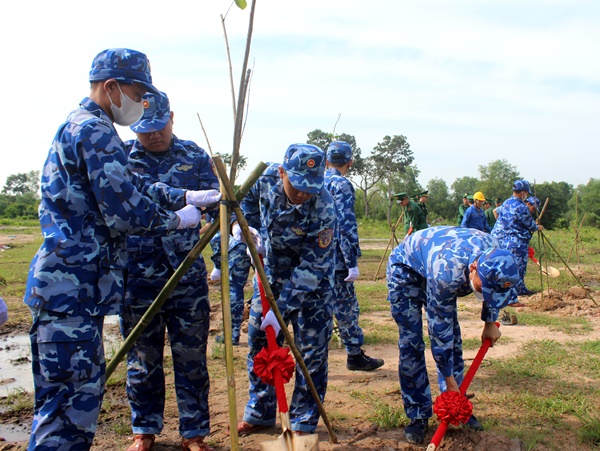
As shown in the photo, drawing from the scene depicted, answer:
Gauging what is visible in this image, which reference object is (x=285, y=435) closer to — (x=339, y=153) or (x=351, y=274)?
(x=351, y=274)

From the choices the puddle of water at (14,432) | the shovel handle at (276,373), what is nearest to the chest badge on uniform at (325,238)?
the shovel handle at (276,373)

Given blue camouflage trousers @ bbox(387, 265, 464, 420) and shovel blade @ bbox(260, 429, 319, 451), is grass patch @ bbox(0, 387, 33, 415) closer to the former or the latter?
shovel blade @ bbox(260, 429, 319, 451)

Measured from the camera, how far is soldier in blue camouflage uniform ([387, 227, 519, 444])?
296 centimetres

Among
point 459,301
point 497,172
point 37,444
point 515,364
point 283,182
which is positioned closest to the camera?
point 37,444

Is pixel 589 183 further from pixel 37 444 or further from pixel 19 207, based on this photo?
pixel 37 444

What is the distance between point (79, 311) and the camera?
237cm

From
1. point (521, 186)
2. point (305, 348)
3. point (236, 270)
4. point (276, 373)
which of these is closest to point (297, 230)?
point (305, 348)

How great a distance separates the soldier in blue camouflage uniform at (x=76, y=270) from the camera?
→ 2.33 m

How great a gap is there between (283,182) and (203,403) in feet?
5.02

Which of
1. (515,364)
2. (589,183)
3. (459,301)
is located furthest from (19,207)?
(589,183)

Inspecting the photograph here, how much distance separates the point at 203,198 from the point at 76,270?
2.60 feet

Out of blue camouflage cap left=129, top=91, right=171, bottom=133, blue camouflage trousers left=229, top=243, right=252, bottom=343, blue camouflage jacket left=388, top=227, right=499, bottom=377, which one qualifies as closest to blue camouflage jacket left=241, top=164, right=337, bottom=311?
blue camouflage jacket left=388, top=227, right=499, bottom=377

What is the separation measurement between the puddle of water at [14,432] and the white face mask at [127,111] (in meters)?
2.50

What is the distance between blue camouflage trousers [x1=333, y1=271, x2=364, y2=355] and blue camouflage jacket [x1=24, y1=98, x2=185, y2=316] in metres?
3.26
